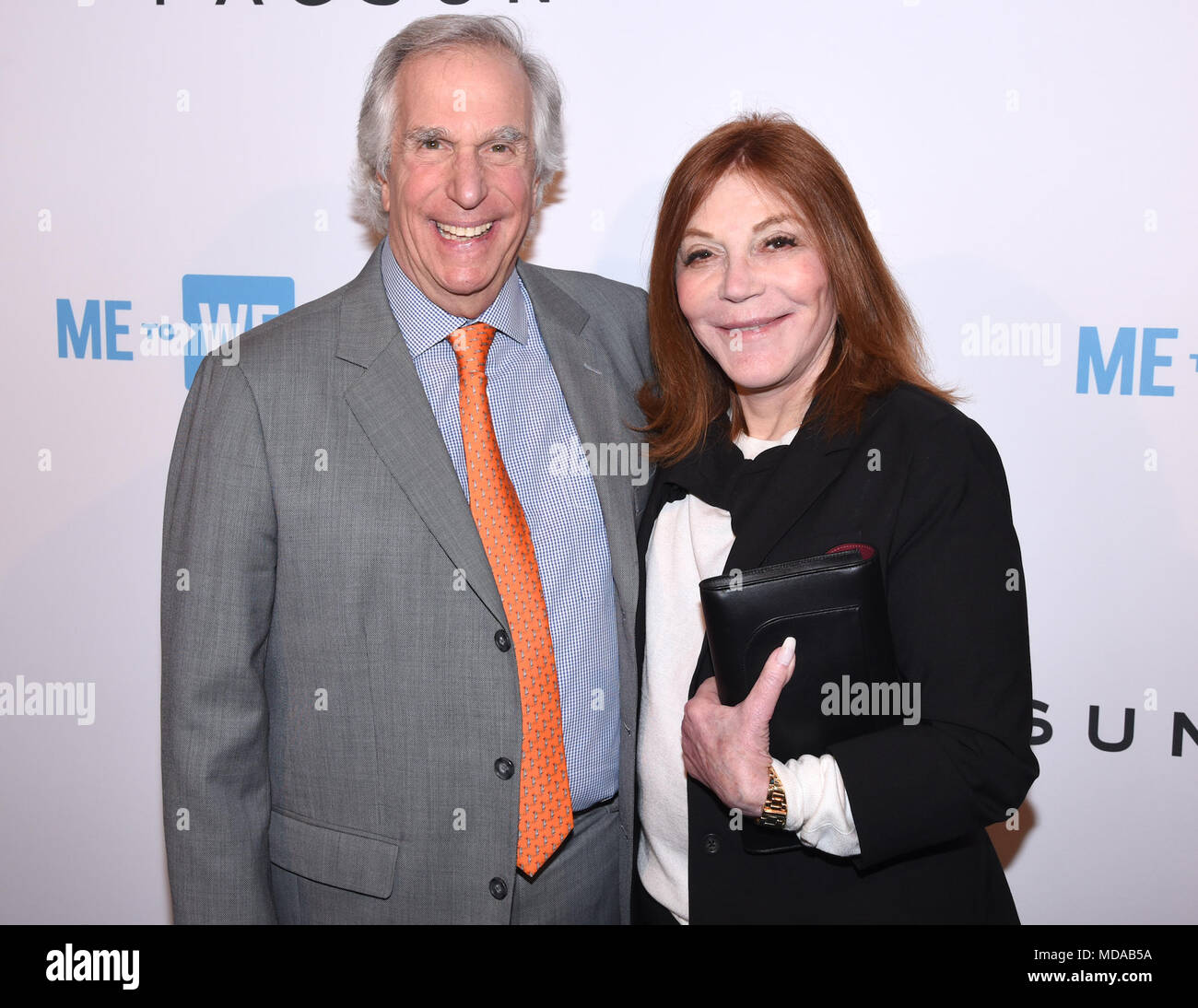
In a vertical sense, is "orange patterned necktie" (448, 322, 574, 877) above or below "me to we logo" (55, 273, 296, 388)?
below

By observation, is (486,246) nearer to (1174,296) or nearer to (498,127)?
(498,127)

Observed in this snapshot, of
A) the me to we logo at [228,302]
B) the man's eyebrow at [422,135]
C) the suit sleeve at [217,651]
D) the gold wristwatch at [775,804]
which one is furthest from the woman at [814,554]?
the me to we logo at [228,302]

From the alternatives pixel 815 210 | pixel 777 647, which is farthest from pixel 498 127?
pixel 777 647

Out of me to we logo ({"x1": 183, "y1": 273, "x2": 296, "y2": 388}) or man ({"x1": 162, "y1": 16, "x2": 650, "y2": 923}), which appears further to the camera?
me to we logo ({"x1": 183, "y1": 273, "x2": 296, "y2": 388})

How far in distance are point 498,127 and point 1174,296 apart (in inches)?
74.5

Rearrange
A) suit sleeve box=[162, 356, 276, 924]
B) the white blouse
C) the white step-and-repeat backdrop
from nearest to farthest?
suit sleeve box=[162, 356, 276, 924], the white blouse, the white step-and-repeat backdrop

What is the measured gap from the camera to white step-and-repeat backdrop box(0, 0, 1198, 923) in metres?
2.53

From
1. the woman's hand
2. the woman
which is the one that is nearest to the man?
the woman

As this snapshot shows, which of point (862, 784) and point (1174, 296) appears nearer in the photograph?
point (862, 784)

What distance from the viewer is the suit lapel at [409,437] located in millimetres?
1731

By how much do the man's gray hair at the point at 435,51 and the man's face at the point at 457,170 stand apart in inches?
1.1

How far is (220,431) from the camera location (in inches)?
67.7

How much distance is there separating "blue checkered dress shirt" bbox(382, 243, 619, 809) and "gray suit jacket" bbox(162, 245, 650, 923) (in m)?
0.09

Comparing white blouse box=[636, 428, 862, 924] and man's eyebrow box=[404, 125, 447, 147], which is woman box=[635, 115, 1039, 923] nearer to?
white blouse box=[636, 428, 862, 924]
